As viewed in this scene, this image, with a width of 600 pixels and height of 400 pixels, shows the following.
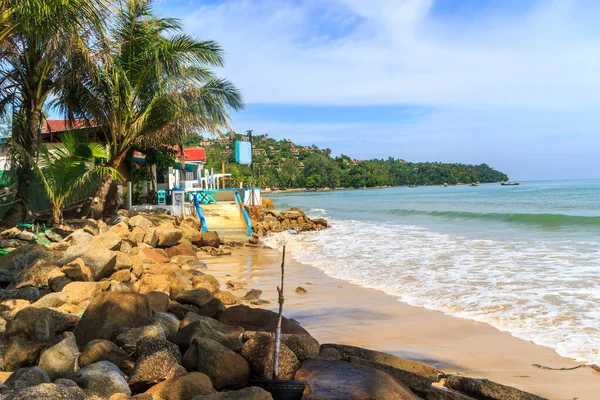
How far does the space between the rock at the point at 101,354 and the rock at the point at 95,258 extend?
9.77ft

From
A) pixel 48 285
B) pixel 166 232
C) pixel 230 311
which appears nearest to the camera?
pixel 230 311

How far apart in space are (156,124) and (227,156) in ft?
232

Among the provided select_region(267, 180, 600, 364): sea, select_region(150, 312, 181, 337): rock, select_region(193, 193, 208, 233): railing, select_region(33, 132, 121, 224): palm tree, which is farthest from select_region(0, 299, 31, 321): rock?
select_region(193, 193, 208, 233): railing

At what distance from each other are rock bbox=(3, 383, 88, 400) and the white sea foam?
15.6 ft

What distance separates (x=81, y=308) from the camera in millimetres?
5672

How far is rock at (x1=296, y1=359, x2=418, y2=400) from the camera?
346 centimetres

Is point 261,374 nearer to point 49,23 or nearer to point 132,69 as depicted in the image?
point 49,23

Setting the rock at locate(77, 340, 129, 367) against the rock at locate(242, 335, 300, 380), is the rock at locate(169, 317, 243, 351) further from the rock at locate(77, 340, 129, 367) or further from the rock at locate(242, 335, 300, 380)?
the rock at locate(77, 340, 129, 367)

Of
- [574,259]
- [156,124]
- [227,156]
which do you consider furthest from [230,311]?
[227,156]

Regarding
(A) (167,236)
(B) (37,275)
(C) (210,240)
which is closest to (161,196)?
(C) (210,240)

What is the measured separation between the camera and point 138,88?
1594 cm

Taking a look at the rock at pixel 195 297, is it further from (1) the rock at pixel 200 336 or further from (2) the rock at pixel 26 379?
(2) the rock at pixel 26 379

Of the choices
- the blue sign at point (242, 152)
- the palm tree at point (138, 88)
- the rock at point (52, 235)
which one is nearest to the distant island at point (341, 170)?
the blue sign at point (242, 152)

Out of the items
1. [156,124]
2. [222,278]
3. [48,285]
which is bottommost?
[222,278]
